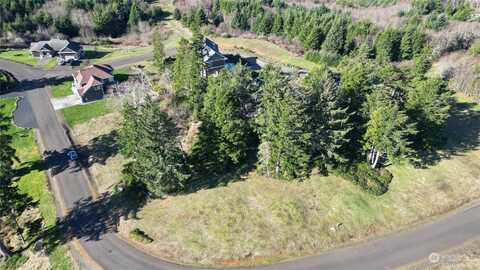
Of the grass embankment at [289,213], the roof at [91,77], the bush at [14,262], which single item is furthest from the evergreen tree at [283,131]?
the roof at [91,77]

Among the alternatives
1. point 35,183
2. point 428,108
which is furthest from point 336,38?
point 35,183

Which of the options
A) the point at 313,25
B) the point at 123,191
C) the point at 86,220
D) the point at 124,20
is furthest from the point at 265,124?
the point at 124,20

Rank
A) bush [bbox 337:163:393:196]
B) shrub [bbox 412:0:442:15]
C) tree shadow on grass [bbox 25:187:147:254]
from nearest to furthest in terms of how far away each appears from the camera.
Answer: tree shadow on grass [bbox 25:187:147:254] < bush [bbox 337:163:393:196] < shrub [bbox 412:0:442:15]

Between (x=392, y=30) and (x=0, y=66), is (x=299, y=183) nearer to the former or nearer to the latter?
(x=392, y=30)

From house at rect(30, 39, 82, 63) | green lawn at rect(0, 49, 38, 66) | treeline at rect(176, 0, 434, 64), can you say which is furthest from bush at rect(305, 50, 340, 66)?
green lawn at rect(0, 49, 38, 66)

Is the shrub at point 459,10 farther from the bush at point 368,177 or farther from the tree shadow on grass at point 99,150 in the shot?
the tree shadow on grass at point 99,150

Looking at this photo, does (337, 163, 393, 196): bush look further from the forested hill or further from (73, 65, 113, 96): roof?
the forested hill
